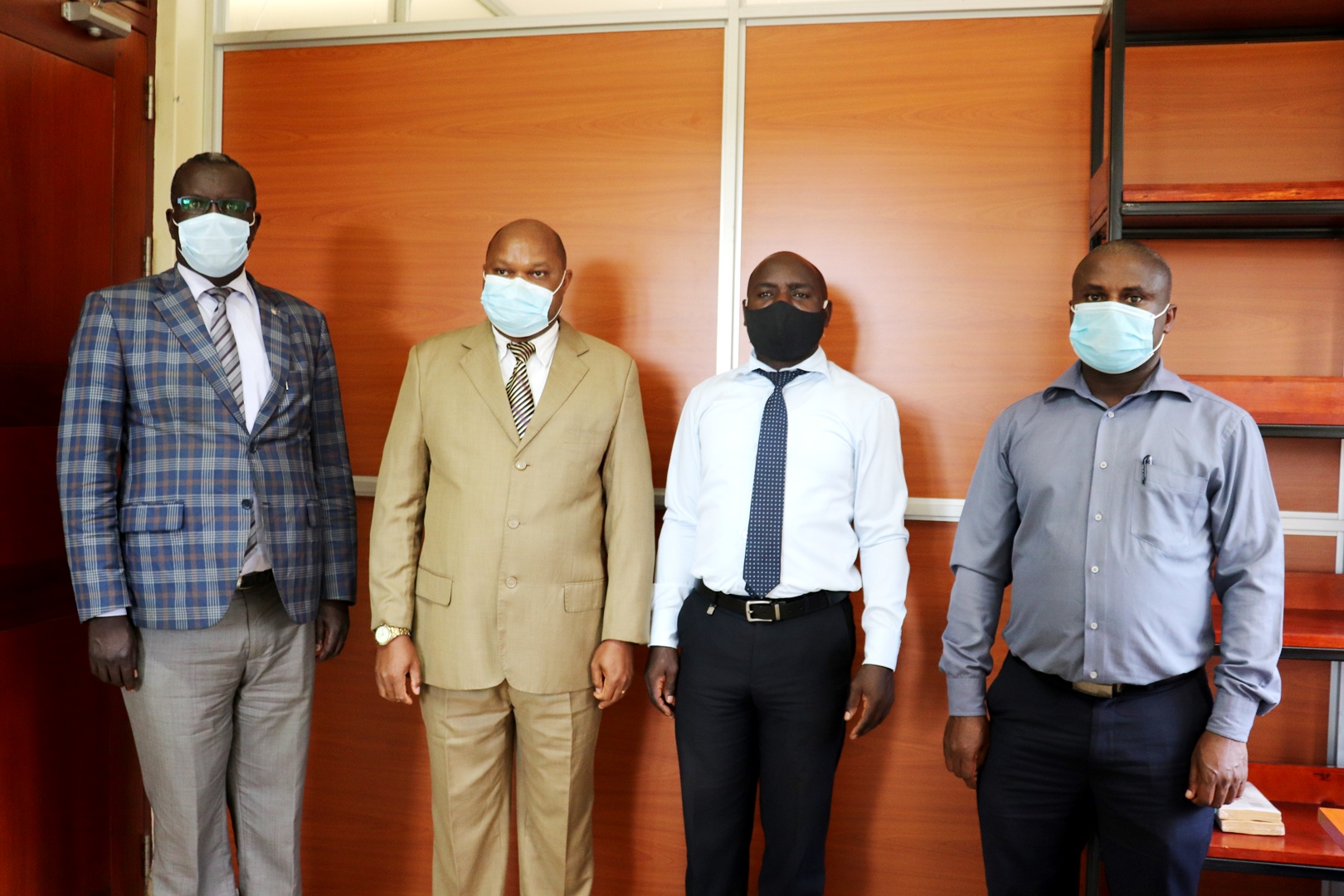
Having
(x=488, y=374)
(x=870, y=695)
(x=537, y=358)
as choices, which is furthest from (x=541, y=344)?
(x=870, y=695)

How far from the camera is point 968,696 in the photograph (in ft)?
5.96

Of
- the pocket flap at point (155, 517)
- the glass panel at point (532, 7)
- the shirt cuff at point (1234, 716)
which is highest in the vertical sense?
the glass panel at point (532, 7)

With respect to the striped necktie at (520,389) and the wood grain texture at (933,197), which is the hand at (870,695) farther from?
the striped necktie at (520,389)

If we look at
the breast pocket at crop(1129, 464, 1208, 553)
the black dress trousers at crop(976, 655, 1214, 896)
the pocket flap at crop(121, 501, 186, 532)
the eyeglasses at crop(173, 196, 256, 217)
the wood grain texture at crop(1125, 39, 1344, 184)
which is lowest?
the black dress trousers at crop(976, 655, 1214, 896)

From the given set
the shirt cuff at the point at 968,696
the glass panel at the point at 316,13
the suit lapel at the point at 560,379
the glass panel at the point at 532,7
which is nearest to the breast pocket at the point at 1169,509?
the shirt cuff at the point at 968,696

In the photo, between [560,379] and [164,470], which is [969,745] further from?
[164,470]

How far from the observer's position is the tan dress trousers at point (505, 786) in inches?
77.9

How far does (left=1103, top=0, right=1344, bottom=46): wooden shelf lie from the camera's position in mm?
2078

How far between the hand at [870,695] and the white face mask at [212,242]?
5.12 ft

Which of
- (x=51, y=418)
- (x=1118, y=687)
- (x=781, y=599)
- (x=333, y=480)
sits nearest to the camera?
(x=1118, y=687)

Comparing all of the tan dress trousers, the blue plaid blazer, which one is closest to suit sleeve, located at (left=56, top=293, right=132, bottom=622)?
the blue plaid blazer

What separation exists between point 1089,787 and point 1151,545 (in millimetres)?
461

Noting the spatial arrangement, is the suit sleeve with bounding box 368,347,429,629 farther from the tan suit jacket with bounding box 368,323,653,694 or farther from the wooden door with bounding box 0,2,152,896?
the wooden door with bounding box 0,2,152,896

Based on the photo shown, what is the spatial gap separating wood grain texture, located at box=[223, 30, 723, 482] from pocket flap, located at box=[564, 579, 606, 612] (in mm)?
527
